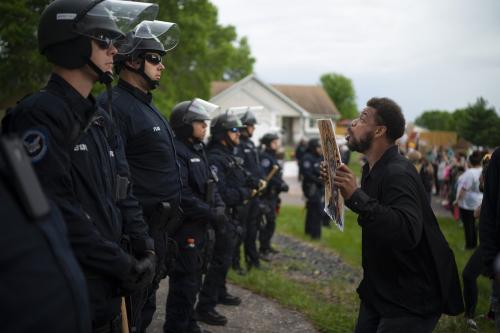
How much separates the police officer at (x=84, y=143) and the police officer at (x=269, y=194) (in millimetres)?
7314

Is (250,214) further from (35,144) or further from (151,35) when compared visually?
(35,144)

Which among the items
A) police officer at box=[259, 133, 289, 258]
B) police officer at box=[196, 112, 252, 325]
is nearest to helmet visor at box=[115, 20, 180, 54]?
police officer at box=[196, 112, 252, 325]

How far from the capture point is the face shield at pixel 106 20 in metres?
2.78

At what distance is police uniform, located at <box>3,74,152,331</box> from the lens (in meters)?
A: 2.38

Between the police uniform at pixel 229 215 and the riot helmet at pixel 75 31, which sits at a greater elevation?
the riot helmet at pixel 75 31

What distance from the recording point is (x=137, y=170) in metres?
4.07

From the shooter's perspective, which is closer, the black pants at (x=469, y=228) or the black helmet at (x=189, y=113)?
the black helmet at (x=189, y=113)

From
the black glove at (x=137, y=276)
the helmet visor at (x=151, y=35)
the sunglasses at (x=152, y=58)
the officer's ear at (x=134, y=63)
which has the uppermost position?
the helmet visor at (x=151, y=35)

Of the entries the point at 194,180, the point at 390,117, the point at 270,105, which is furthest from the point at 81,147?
the point at 270,105

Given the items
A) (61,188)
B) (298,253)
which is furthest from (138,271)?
(298,253)

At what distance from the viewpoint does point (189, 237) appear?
5.25m

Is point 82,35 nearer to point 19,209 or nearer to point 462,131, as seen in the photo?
point 19,209

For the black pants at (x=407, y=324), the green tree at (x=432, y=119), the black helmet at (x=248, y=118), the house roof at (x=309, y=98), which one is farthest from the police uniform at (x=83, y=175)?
the green tree at (x=432, y=119)

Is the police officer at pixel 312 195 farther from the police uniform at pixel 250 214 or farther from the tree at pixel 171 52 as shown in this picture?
the tree at pixel 171 52
